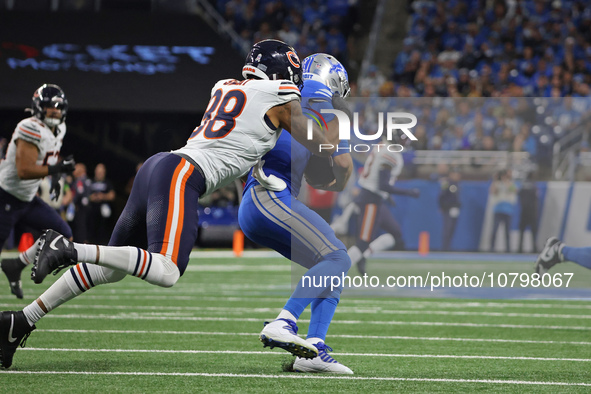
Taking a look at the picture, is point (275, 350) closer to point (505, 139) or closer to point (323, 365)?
point (323, 365)

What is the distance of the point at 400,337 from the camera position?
6.20 meters

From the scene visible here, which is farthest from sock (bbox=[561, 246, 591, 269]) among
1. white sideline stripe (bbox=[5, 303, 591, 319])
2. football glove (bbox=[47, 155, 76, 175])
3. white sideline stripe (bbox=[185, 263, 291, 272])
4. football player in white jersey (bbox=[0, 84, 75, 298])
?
white sideline stripe (bbox=[185, 263, 291, 272])

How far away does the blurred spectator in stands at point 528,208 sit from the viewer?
1157 cm

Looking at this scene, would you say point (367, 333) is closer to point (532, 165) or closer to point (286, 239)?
point (286, 239)

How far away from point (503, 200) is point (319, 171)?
747 centimetres

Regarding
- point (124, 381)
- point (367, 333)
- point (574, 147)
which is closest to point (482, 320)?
point (367, 333)

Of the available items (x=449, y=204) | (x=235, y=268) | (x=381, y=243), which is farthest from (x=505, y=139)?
(x=235, y=268)

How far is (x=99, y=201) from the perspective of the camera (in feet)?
56.2

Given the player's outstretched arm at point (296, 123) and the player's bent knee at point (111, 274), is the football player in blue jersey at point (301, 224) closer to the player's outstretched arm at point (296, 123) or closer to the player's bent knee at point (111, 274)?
the player's outstretched arm at point (296, 123)

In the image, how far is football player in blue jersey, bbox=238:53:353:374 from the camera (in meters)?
4.63

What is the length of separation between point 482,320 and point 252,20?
46.4ft

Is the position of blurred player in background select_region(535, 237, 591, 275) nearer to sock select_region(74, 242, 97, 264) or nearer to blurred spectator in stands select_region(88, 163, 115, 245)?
sock select_region(74, 242, 97, 264)

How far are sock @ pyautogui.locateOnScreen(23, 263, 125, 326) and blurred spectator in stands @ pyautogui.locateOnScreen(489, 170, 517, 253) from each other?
7.31m

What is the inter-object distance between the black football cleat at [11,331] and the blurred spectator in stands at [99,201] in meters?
12.4
